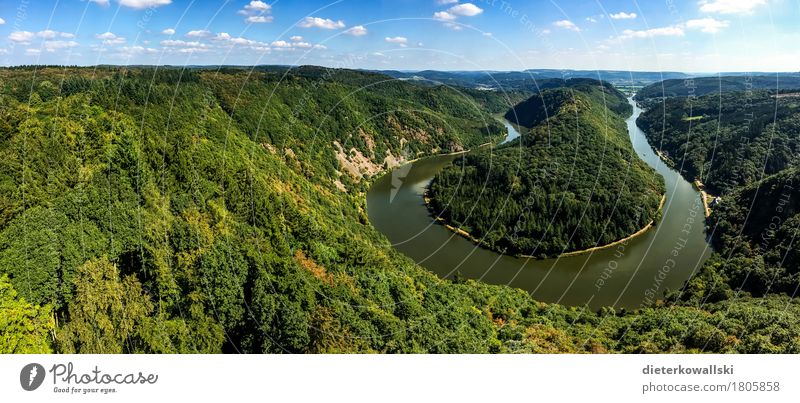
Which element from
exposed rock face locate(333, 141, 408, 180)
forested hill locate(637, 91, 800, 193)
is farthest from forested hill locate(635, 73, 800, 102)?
exposed rock face locate(333, 141, 408, 180)

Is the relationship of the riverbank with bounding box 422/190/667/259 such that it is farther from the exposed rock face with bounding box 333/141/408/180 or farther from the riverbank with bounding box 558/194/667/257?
the exposed rock face with bounding box 333/141/408/180

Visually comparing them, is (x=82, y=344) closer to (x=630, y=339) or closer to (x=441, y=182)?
(x=630, y=339)

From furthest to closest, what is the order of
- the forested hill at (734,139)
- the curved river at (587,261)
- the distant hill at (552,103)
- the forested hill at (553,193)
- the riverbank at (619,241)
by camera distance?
the distant hill at (552,103), the forested hill at (734,139), the forested hill at (553,193), the riverbank at (619,241), the curved river at (587,261)

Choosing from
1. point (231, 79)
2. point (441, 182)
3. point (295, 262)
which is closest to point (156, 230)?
point (295, 262)

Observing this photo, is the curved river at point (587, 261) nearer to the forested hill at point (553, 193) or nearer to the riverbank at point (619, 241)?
the riverbank at point (619, 241)

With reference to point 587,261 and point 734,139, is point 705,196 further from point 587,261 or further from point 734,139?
point 587,261

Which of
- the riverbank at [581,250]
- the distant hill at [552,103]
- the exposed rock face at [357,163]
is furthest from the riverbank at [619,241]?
the distant hill at [552,103]
